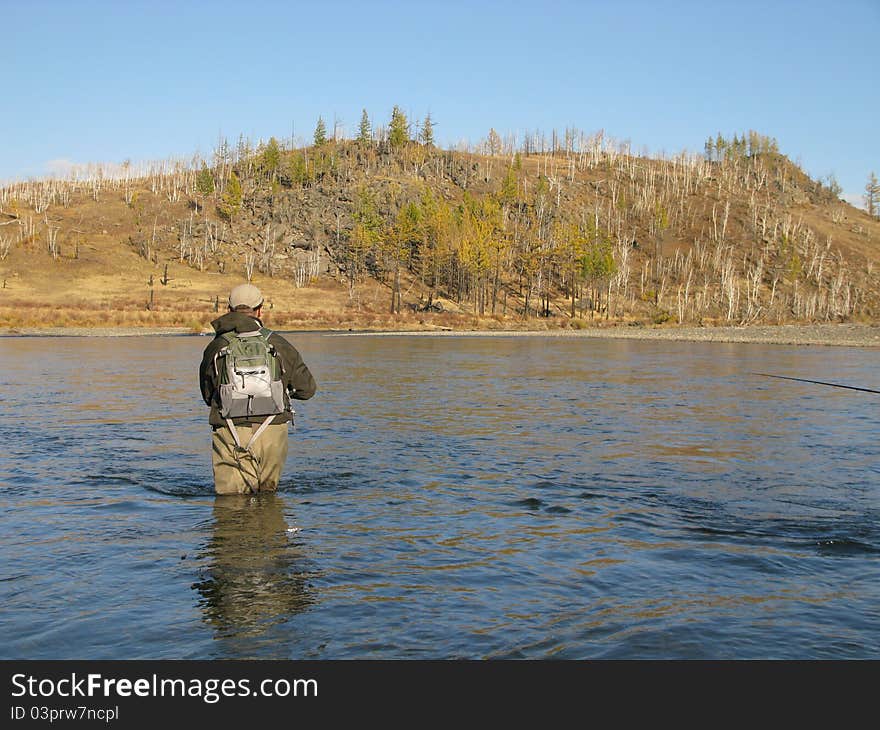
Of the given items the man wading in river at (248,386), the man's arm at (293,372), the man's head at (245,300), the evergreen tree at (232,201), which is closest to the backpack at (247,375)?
the man wading in river at (248,386)

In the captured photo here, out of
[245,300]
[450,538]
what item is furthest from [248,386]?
[450,538]

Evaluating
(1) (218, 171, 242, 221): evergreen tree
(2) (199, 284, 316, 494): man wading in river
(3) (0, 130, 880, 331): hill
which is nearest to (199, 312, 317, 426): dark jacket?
(2) (199, 284, 316, 494): man wading in river

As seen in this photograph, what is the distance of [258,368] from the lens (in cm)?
834

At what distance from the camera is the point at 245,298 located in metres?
8.56

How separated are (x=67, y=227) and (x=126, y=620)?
140 meters

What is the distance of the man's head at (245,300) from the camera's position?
852cm

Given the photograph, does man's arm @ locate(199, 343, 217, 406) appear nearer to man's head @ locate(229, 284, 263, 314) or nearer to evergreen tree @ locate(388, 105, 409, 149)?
man's head @ locate(229, 284, 263, 314)

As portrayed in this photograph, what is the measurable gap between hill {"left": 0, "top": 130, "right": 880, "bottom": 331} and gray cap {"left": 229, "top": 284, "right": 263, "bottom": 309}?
68.5 meters

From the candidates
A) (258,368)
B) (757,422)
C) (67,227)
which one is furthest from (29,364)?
(67,227)

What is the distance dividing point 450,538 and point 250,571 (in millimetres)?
1999

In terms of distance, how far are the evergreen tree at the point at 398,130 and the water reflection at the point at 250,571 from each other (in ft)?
578

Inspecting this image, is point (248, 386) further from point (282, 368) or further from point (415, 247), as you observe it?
point (415, 247)

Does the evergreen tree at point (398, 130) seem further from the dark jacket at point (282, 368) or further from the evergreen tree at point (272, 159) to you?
the dark jacket at point (282, 368)
